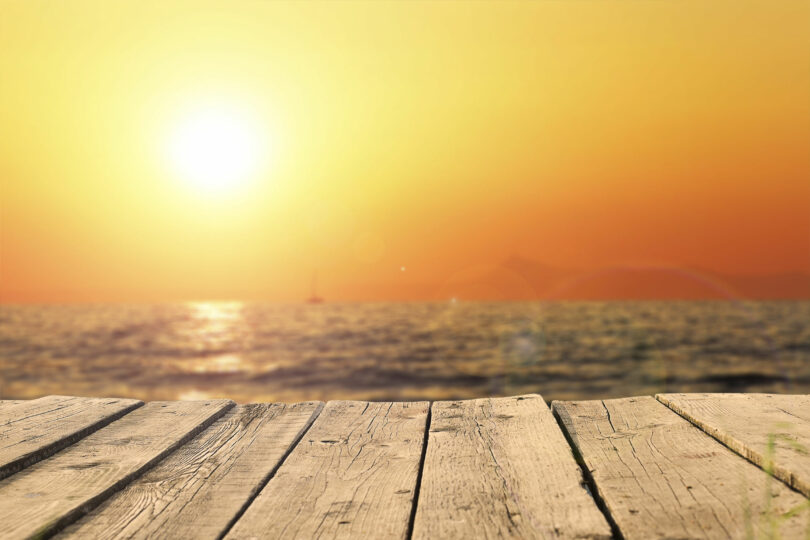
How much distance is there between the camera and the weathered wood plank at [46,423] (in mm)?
2105

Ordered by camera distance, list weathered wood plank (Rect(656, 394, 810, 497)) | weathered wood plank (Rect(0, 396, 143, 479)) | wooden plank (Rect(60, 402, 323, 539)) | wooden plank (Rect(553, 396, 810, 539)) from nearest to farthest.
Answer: wooden plank (Rect(553, 396, 810, 539)) < wooden plank (Rect(60, 402, 323, 539)) < weathered wood plank (Rect(656, 394, 810, 497)) < weathered wood plank (Rect(0, 396, 143, 479))

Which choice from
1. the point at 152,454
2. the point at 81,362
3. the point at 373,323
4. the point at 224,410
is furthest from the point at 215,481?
the point at 373,323

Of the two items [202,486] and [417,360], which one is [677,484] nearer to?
[202,486]

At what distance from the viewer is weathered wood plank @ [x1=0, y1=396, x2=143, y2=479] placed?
211cm

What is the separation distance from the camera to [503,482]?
1831 mm

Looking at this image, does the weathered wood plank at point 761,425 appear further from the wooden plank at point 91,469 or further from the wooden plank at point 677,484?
the wooden plank at point 91,469

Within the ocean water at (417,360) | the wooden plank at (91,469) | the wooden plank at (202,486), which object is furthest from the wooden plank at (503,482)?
the ocean water at (417,360)

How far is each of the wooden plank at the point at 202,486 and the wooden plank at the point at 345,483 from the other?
2.5 inches

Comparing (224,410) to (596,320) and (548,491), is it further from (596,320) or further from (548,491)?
(596,320)

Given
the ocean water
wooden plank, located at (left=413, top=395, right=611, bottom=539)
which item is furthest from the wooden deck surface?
the ocean water

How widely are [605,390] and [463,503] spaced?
1540 centimetres

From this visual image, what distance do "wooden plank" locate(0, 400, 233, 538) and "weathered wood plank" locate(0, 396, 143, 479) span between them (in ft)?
0.11

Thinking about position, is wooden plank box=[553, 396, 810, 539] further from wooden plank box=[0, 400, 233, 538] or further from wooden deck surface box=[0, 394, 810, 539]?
wooden plank box=[0, 400, 233, 538]

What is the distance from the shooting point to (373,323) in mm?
35344
